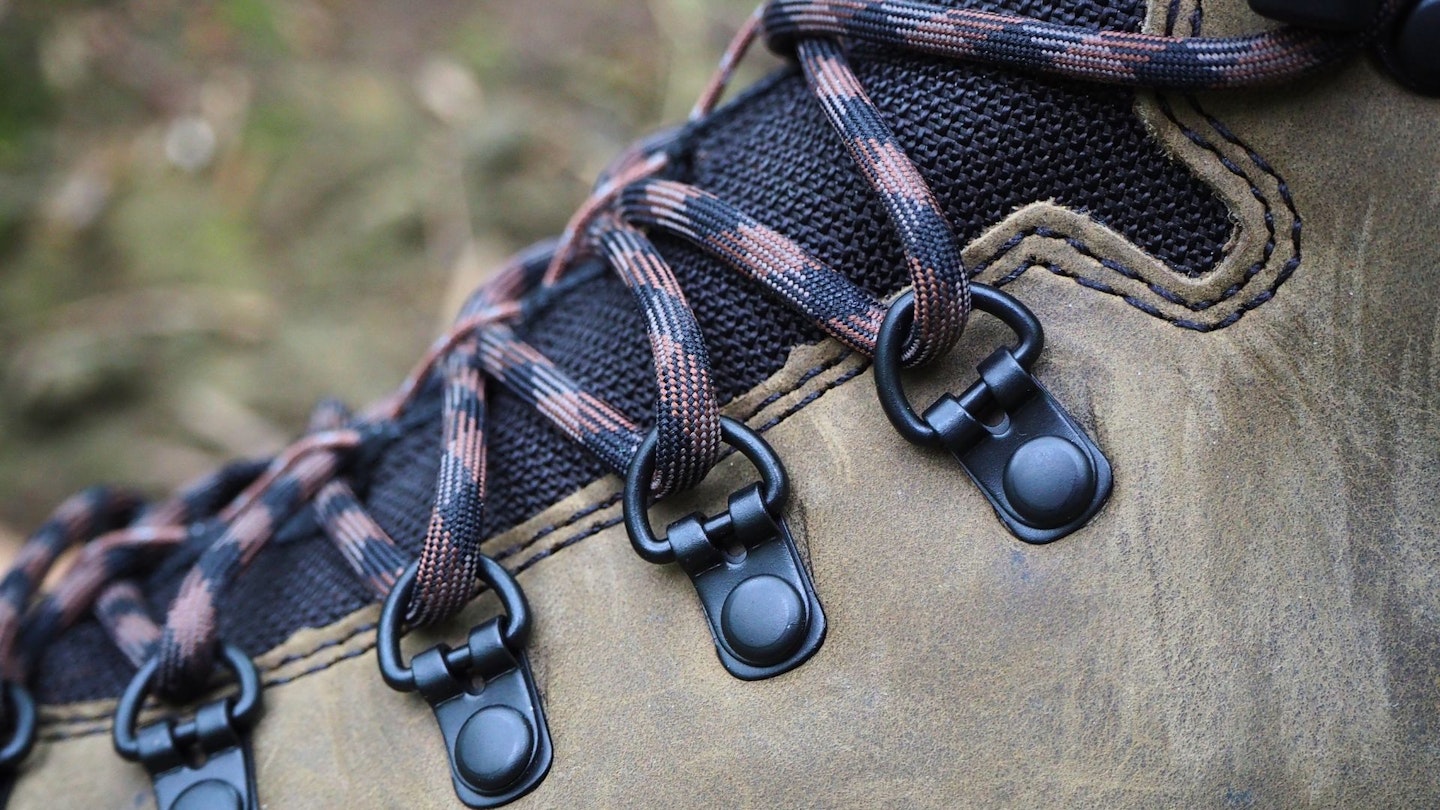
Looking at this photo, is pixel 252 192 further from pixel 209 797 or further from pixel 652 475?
pixel 652 475

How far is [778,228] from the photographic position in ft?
3.38

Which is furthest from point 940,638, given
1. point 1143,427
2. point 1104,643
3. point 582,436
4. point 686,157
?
point 686,157

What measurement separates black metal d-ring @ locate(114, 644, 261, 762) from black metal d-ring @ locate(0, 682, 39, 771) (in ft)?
0.51

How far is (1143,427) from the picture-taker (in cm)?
91

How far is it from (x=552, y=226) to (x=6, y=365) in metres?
1.16

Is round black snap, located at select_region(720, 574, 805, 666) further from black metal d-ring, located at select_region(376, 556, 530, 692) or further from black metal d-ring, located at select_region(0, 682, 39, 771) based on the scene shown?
black metal d-ring, located at select_region(0, 682, 39, 771)

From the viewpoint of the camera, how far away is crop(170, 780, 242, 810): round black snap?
1.07m

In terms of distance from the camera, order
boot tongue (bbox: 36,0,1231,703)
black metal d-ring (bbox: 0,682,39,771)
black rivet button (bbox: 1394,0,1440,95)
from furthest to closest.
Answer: black metal d-ring (bbox: 0,682,39,771) → boot tongue (bbox: 36,0,1231,703) → black rivet button (bbox: 1394,0,1440,95)

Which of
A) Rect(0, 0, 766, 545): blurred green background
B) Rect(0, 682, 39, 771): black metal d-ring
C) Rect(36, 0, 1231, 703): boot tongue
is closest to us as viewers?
Rect(36, 0, 1231, 703): boot tongue

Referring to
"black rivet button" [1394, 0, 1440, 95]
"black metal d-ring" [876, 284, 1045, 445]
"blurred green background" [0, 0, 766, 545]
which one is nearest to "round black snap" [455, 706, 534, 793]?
"black metal d-ring" [876, 284, 1045, 445]

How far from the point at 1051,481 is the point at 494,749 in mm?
496

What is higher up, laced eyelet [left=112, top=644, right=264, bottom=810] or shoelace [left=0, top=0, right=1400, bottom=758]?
shoelace [left=0, top=0, right=1400, bottom=758]

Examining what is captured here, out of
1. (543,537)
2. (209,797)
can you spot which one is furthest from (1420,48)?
(209,797)

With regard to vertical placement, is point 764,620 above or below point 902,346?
below
